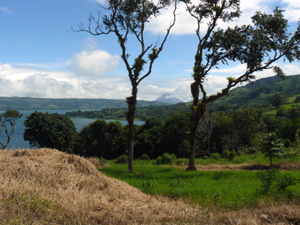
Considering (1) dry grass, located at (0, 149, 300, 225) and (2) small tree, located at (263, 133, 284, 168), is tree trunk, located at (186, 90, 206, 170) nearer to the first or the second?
(2) small tree, located at (263, 133, 284, 168)

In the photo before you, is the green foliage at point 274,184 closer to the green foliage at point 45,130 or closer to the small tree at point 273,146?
the small tree at point 273,146

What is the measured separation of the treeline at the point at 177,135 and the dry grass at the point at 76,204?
17.2m

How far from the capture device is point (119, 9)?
46.8 ft

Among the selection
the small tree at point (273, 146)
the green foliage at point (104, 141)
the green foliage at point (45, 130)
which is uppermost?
the small tree at point (273, 146)

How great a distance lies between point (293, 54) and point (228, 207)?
12.6m

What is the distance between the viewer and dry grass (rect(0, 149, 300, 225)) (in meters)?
4.25

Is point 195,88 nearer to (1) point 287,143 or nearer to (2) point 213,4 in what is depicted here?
(2) point 213,4

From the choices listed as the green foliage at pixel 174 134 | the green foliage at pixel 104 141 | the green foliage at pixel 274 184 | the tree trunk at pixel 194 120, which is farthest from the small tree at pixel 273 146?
the green foliage at pixel 104 141

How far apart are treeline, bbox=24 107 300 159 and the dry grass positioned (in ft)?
56.3

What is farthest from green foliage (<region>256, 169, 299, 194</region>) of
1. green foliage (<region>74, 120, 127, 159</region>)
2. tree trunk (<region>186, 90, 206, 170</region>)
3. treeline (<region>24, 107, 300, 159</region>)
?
green foliage (<region>74, 120, 127, 159</region>)

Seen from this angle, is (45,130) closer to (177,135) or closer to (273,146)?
(177,135)

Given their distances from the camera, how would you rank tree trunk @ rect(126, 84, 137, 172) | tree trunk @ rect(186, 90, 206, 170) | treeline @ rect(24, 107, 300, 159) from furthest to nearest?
1. treeline @ rect(24, 107, 300, 159)
2. tree trunk @ rect(126, 84, 137, 172)
3. tree trunk @ rect(186, 90, 206, 170)

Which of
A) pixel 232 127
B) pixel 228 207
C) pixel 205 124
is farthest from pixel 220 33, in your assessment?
Result: pixel 232 127

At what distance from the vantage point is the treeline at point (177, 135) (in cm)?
3122
